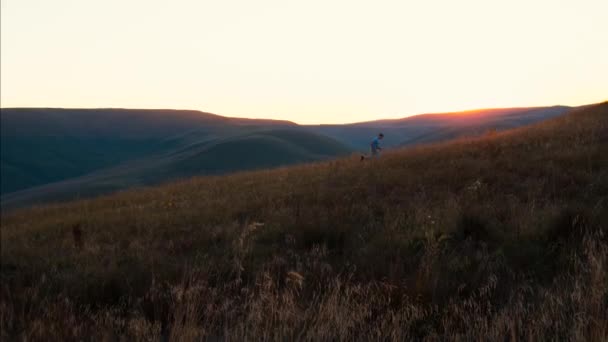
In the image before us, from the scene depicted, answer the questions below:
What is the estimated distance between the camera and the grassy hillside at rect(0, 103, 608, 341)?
10.2ft

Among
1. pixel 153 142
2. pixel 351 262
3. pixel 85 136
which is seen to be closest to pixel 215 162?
pixel 153 142

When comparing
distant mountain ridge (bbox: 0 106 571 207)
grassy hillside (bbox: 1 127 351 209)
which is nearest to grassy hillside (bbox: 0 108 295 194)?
distant mountain ridge (bbox: 0 106 571 207)

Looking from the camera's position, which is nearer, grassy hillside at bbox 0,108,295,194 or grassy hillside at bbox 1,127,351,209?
grassy hillside at bbox 1,127,351,209

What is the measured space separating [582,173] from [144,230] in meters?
7.33

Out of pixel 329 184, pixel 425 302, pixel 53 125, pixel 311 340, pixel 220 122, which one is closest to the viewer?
pixel 311 340

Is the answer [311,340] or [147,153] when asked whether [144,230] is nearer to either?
[311,340]

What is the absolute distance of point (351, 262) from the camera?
4.65 meters

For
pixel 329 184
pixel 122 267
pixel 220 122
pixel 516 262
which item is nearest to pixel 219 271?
pixel 122 267

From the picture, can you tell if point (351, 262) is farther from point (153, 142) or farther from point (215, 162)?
point (153, 142)

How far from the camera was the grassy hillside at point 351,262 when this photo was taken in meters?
3.10

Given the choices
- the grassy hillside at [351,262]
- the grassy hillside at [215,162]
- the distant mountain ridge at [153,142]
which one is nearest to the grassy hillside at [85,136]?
the distant mountain ridge at [153,142]

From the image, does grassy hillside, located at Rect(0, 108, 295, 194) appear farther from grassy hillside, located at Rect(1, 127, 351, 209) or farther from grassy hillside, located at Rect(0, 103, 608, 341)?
grassy hillside, located at Rect(0, 103, 608, 341)

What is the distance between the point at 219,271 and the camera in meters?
4.48

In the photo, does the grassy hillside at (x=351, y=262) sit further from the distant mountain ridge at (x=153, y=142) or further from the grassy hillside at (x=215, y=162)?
the grassy hillside at (x=215, y=162)
